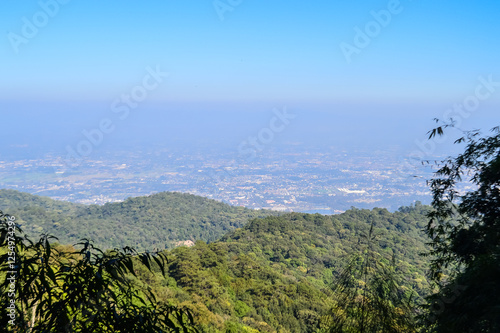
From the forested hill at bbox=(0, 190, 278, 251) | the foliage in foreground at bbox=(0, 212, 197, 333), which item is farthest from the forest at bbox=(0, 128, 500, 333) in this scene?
the forested hill at bbox=(0, 190, 278, 251)

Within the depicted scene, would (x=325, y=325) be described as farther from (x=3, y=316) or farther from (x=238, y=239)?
(x=238, y=239)

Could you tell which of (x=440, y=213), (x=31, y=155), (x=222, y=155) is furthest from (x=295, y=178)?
(x=440, y=213)

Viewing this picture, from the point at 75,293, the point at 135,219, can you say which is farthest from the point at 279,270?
the point at 135,219

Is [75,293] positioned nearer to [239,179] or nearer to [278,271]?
[278,271]

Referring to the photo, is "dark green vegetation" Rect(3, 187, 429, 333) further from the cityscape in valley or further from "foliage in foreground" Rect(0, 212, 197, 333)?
the cityscape in valley

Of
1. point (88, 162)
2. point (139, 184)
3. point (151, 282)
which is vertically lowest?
point (151, 282)
